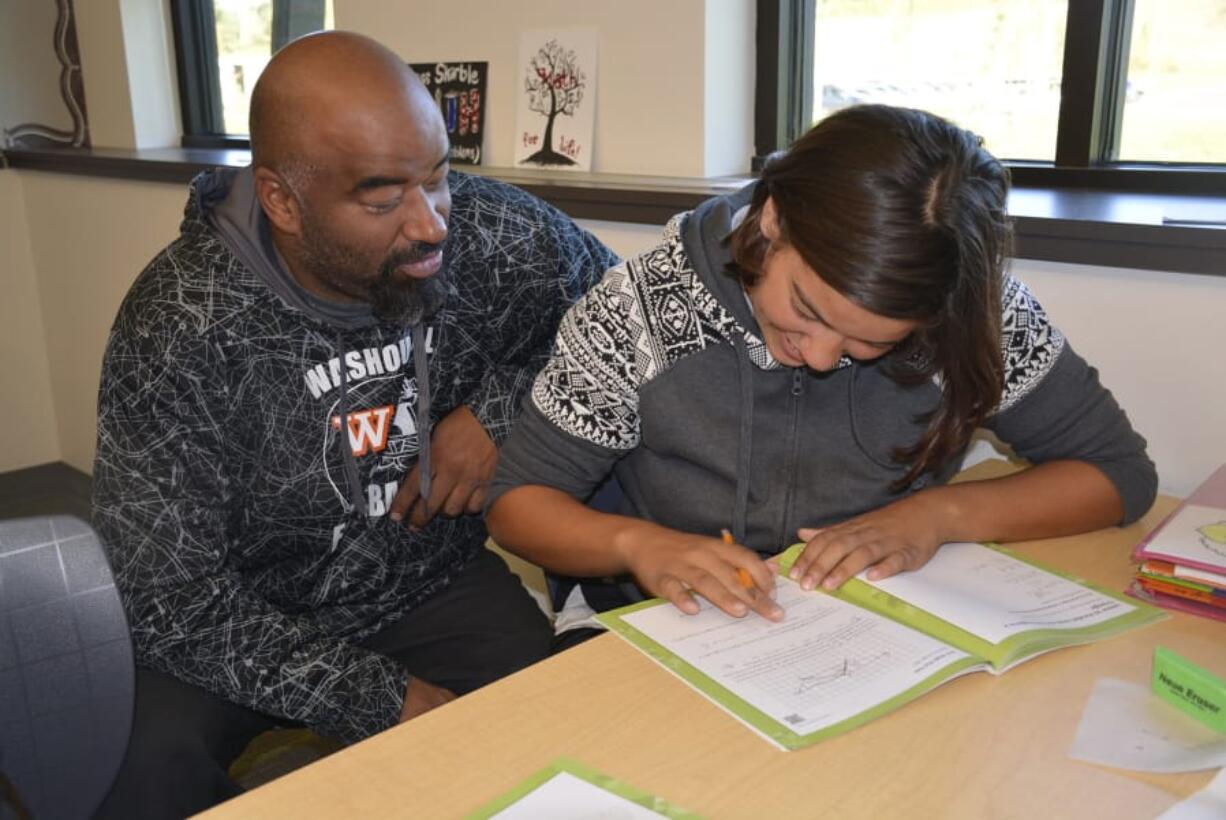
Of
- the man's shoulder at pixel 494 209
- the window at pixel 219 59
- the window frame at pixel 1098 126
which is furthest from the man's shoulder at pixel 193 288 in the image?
the window at pixel 219 59

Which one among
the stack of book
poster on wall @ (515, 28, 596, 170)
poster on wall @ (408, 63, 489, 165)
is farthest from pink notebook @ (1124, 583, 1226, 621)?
poster on wall @ (408, 63, 489, 165)

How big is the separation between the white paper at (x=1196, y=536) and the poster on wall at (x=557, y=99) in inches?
51.7

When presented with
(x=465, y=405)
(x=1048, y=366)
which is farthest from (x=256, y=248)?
(x=1048, y=366)

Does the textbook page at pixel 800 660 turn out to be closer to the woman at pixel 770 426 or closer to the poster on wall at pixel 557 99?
the woman at pixel 770 426

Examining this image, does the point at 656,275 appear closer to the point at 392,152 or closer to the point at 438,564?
the point at 392,152

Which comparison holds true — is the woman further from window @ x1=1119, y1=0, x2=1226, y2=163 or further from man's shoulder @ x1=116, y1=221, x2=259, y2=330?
window @ x1=1119, y1=0, x2=1226, y2=163

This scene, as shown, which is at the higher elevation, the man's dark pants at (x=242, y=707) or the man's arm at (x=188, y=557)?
the man's arm at (x=188, y=557)

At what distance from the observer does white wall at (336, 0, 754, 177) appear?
1.99 meters

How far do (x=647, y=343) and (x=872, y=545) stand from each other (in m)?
0.33

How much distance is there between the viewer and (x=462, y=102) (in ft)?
7.72

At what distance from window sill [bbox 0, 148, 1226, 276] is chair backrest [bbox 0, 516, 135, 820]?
1.15 meters

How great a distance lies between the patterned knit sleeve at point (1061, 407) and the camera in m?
1.27

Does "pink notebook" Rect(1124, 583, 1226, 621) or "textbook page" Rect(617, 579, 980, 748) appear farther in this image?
"pink notebook" Rect(1124, 583, 1226, 621)

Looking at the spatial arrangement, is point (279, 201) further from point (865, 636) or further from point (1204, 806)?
point (1204, 806)
